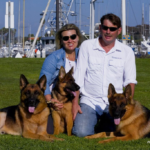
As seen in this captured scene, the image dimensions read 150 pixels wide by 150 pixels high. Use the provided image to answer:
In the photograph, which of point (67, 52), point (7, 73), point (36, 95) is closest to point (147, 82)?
point (7, 73)

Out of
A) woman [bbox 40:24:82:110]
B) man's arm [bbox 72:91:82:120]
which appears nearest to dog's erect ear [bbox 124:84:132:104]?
man's arm [bbox 72:91:82:120]

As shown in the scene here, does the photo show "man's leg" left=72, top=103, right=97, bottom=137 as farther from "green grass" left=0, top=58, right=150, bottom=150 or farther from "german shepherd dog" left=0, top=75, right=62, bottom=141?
"german shepherd dog" left=0, top=75, right=62, bottom=141

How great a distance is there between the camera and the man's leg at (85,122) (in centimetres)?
633

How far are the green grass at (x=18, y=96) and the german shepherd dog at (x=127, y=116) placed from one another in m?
0.19

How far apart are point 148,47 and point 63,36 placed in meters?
41.6

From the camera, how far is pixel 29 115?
5961 millimetres

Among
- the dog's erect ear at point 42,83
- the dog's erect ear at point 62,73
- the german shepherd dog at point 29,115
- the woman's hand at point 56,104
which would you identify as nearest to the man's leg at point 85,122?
the woman's hand at point 56,104


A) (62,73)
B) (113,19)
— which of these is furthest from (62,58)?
(113,19)

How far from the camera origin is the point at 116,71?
6305mm

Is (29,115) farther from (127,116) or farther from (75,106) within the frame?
(127,116)

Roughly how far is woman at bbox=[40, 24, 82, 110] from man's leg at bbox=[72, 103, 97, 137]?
445 millimetres

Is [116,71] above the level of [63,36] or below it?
below

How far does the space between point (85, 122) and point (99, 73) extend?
0.99 metres

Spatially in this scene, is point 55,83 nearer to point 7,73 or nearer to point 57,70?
point 57,70
